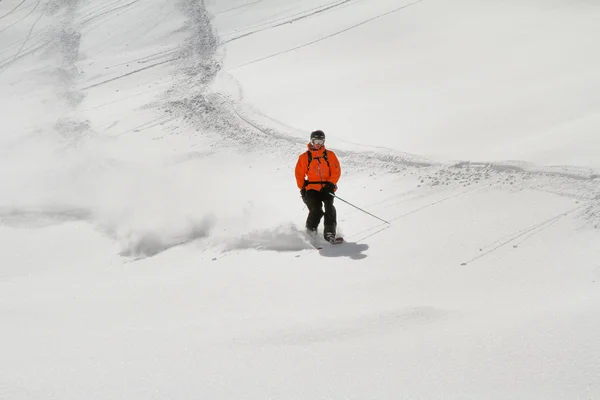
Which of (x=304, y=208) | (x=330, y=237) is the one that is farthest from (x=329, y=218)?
(x=304, y=208)

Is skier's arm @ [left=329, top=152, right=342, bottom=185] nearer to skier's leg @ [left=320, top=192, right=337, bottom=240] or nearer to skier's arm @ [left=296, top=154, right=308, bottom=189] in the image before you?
skier's leg @ [left=320, top=192, right=337, bottom=240]

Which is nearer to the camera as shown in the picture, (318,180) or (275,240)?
(275,240)

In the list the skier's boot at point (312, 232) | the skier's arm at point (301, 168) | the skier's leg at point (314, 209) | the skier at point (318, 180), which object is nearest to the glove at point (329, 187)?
the skier at point (318, 180)

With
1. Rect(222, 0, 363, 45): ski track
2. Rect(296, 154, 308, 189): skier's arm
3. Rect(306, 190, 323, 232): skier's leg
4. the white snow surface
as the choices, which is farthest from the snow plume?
Rect(222, 0, 363, 45): ski track

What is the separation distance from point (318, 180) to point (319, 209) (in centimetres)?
38

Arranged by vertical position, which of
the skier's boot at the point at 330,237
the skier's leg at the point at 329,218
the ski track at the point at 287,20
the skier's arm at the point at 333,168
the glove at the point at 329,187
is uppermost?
the ski track at the point at 287,20

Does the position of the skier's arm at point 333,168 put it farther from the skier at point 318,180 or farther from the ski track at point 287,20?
the ski track at point 287,20

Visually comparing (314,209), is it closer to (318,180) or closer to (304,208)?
(318,180)

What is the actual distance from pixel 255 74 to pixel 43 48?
8.54 meters

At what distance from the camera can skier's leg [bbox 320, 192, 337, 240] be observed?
7660mm

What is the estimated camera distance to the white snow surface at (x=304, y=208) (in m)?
4.46

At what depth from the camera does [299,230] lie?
26.2 feet

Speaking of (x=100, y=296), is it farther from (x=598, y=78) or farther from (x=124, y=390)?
(x=598, y=78)

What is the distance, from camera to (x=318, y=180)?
7.91 metres
